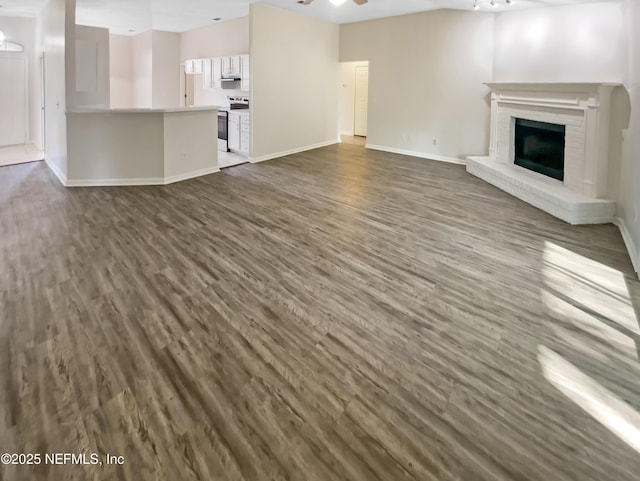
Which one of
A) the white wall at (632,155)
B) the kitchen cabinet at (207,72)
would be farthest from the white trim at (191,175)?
the white wall at (632,155)

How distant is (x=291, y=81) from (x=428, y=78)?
291 cm

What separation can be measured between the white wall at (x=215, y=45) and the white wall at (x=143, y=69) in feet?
2.77

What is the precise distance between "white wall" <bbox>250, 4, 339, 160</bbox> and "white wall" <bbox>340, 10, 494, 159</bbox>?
0.78 metres

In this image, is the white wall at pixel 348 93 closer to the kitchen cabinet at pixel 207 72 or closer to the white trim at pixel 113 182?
the kitchen cabinet at pixel 207 72

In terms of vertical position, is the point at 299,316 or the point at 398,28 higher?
the point at 398,28

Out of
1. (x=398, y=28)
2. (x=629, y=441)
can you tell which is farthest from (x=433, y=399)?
(x=398, y=28)

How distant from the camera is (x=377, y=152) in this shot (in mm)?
10031

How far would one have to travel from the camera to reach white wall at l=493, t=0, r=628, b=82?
5312 mm

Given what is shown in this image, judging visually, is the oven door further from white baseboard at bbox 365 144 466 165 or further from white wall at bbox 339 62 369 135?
white wall at bbox 339 62 369 135

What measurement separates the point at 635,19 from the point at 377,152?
19.0ft

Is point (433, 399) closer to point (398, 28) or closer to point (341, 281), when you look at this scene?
point (341, 281)

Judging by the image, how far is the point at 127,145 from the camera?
6336 mm

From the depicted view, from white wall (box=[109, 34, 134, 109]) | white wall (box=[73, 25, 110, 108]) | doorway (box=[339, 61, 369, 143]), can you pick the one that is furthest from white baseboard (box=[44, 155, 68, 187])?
doorway (box=[339, 61, 369, 143])

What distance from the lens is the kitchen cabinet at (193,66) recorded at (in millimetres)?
10609
